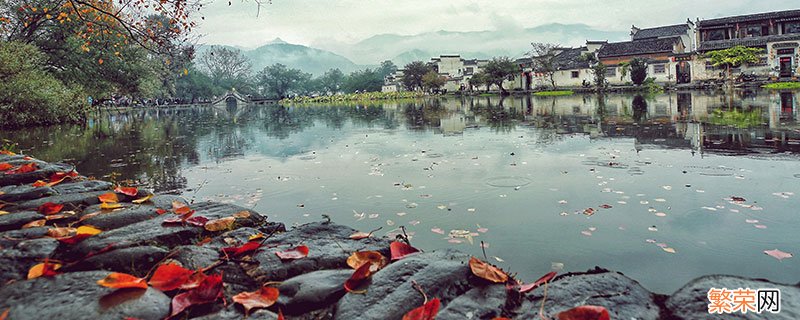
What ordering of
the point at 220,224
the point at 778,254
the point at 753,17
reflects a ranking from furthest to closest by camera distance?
the point at 753,17
the point at 220,224
the point at 778,254

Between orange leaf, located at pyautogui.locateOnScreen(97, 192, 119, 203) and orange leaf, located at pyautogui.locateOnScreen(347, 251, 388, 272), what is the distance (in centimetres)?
262

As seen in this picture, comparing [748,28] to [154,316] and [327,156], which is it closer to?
[327,156]

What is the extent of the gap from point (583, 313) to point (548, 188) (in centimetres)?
383

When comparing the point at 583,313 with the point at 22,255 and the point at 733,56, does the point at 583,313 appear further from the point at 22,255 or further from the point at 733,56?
the point at 733,56

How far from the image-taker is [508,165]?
7340 millimetres

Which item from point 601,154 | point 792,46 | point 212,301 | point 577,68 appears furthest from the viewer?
point 577,68

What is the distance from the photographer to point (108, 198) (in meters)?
4.29

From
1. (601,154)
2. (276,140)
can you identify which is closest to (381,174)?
(601,154)

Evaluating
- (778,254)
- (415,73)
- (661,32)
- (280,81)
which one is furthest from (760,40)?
(280,81)

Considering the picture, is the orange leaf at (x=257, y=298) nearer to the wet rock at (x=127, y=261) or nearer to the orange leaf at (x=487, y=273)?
the wet rock at (x=127, y=261)

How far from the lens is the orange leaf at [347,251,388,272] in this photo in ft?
9.32

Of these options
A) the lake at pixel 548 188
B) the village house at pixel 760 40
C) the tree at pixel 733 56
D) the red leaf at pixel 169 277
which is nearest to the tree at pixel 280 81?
the village house at pixel 760 40

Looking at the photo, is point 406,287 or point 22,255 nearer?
point 406,287

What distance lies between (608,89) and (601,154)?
3766cm
